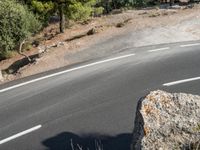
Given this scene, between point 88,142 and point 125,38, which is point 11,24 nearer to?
point 125,38

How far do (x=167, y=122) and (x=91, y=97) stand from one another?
7180 mm

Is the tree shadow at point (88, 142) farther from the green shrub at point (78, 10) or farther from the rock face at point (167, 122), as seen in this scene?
the green shrub at point (78, 10)

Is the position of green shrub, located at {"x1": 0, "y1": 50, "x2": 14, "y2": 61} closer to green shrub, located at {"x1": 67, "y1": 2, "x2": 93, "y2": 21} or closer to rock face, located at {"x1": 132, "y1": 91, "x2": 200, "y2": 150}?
green shrub, located at {"x1": 67, "y1": 2, "x2": 93, "y2": 21}

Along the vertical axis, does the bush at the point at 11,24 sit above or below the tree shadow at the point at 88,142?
above

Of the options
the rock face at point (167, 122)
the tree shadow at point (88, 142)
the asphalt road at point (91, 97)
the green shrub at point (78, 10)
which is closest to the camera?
the rock face at point (167, 122)

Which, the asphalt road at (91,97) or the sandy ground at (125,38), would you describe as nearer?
the asphalt road at (91,97)

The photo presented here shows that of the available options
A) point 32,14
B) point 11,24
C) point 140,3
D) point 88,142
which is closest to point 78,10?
point 32,14

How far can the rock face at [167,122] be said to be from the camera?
6383mm

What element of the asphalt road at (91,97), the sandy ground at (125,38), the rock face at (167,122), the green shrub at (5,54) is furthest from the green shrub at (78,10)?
the rock face at (167,122)

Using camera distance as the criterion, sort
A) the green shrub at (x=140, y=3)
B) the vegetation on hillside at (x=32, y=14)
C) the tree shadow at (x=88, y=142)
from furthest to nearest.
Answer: the green shrub at (x=140, y=3), the vegetation on hillside at (x=32, y=14), the tree shadow at (x=88, y=142)

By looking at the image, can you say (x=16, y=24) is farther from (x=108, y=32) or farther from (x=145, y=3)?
(x=145, y=3)

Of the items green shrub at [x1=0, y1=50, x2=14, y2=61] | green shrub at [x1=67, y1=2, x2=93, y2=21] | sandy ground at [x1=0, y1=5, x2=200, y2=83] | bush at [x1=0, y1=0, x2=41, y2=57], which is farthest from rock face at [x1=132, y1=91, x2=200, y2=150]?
green shrub at [x1=67, y1=2, x2=93, y2=21]

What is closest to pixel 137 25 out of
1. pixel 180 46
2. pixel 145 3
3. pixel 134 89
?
pixel 180 46

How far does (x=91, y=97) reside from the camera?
45.1ft
